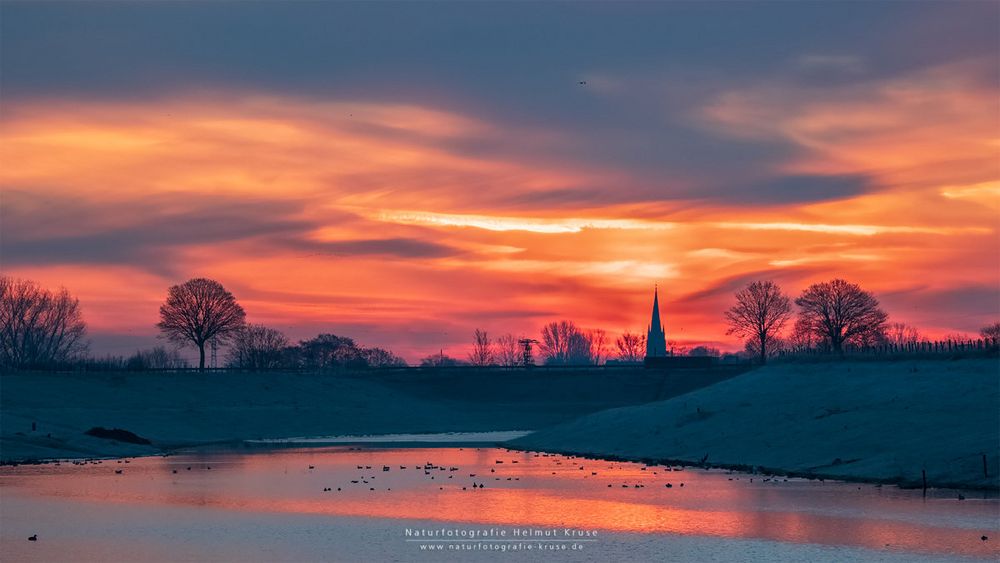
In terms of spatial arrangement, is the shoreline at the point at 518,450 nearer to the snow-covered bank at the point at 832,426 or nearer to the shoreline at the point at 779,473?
the shoreline at the point at 779,473

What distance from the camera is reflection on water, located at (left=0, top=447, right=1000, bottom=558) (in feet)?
161

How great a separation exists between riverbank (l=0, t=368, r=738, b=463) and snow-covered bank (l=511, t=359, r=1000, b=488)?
38780 mm

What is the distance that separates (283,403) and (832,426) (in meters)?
90.7

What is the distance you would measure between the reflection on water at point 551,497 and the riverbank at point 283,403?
2470 cm

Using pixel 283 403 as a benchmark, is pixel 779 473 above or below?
below

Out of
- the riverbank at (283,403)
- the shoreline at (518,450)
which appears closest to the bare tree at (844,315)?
the riverbank at (283,403)

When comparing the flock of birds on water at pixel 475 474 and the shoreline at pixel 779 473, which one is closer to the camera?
the shoreline at pixel 779 473

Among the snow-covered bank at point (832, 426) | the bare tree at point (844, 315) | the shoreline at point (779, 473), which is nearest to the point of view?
the shoreline at point (779, 473)

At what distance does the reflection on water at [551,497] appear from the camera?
161 feet

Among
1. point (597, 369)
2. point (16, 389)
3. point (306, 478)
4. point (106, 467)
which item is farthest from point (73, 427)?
point (597, 369)

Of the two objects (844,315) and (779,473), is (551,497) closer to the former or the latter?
(779,473)

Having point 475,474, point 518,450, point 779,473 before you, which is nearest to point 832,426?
point 779,473

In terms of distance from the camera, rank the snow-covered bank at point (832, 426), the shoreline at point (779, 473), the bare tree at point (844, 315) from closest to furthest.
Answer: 1. the shoreline at point (779, 473)
2. the snow-covered bank at point (832, 426)
3. the bare tree at point (844, 315)

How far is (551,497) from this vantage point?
62.4 meters
